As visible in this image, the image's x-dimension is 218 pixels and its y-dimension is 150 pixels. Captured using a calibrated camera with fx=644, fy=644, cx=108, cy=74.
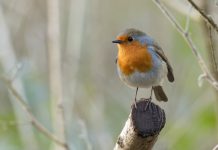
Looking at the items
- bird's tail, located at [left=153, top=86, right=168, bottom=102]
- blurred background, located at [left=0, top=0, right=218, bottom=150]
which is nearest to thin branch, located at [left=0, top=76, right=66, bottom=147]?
→ bird's tail, located at [left=153, top=86, right=168, bottom=102]

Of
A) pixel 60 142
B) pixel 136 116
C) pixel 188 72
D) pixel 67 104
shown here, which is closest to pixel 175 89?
pixel 188 72

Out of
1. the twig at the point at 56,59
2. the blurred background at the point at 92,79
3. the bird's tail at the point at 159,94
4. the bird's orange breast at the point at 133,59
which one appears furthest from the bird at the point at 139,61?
the blurred background at the point at 92,79

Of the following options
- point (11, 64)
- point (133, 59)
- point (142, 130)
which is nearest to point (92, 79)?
point (11, 64)

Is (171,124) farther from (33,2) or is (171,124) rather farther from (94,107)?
(33,2)

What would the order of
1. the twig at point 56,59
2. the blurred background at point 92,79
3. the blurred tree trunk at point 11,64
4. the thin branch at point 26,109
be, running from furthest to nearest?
the blurred background at point 92,79
the blurred tree trunk at point 11,64
the twig at point 56,59
the thin branch at point 26,109

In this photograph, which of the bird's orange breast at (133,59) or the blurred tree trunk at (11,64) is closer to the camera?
the bird's orange breast at (133,59)

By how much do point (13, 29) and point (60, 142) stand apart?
1.96 meters

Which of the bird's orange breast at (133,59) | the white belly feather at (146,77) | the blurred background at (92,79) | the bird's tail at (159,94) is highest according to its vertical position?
the bird's orange breast at (133,59)

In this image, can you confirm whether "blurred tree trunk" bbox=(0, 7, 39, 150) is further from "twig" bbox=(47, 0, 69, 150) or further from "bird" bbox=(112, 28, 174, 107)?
"bird" bbox=(112, 28, 174, 107)

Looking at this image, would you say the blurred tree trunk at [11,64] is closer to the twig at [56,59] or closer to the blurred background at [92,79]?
the blurred background at [92,79]

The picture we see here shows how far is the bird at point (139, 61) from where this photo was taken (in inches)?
145

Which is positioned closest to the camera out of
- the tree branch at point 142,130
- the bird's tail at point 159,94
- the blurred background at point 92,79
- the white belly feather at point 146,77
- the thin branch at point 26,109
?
the tree branch at point 142,130

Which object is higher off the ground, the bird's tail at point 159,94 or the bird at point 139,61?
the bird at point 139,61

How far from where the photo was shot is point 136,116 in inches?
120
